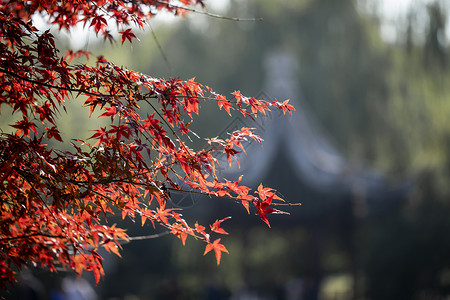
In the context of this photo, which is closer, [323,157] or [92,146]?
[92,146]

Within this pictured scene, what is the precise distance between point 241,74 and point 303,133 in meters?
7.35

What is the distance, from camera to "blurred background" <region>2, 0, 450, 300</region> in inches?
360

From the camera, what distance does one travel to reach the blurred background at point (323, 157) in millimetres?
9141

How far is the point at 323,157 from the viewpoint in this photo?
33.3 ft

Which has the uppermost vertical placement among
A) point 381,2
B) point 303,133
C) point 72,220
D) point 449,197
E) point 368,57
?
point 381,2

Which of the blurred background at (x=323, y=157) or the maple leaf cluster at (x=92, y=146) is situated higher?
the blurred background at (x=323, y=157)

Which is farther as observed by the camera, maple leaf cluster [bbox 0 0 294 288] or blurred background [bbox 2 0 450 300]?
blurred background [bbox 2 0 450 300]

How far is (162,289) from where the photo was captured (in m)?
10.1

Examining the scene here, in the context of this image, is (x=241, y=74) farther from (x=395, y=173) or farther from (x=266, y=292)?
(x=266, y=292)

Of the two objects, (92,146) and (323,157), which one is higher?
(323,157)

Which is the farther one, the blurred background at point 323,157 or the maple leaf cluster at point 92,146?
the blurred background at point 323,157

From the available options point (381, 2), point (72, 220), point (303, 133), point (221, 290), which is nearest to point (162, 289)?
point (221, 290)

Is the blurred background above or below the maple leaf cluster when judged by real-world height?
above

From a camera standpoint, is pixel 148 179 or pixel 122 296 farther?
pixel 122 296
